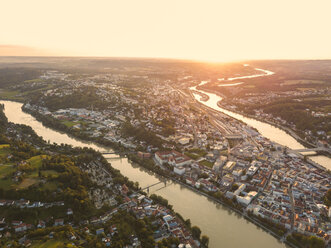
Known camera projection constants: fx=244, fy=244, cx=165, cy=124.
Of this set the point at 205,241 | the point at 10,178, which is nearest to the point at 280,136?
the point at 205,241

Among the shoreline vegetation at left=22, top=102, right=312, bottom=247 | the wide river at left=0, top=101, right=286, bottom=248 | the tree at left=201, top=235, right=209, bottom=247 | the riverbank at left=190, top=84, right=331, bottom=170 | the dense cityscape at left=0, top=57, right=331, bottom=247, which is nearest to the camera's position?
the tree at left=201, top=235, right=209, bottom=247

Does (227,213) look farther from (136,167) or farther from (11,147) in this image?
(11,147)

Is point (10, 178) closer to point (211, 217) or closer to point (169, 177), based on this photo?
point (169, 177)

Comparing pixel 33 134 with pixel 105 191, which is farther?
pixel 33 134

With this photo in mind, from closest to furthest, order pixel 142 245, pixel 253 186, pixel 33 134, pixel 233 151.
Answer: pixel 142 245 < pixel 253 186 < pixel 233 151 < pixel 33 134

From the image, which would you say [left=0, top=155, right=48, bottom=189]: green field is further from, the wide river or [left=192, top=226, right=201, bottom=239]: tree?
[left=192, top=226, right=201, bottom=239]: tree

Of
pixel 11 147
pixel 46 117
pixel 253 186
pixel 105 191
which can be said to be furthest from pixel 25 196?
pixel 46 117

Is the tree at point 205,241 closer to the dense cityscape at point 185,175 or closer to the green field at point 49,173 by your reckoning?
the dense cityscape at point 185,175

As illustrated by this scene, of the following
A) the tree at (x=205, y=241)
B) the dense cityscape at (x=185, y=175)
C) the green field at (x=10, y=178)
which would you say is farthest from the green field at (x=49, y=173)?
the tree at (x=205, y=241)

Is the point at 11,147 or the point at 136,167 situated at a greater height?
the point at 11,147

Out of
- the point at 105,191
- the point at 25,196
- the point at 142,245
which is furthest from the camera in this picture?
the point at 105,191

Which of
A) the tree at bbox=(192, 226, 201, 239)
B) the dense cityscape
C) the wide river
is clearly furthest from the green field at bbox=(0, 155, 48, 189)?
the tree at bbox=(192, 226, 201, 239)
